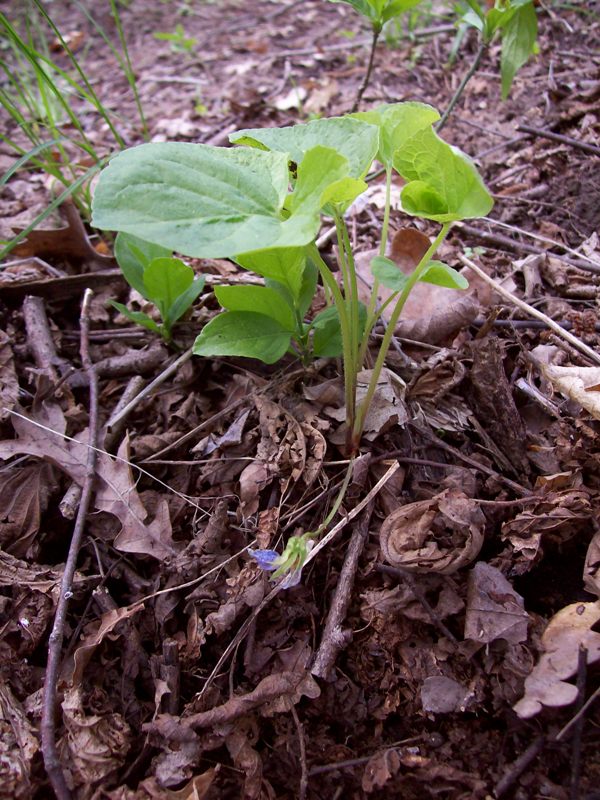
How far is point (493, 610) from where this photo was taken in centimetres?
112

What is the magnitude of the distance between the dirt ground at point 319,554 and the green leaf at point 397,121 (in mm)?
545

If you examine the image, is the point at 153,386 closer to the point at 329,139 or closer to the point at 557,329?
the point at 329,139

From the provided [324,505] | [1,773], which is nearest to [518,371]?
[324,505]

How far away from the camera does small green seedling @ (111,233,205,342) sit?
1479 millimetres

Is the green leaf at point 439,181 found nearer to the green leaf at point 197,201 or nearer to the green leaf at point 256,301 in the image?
→ the green leaf at point 197,201

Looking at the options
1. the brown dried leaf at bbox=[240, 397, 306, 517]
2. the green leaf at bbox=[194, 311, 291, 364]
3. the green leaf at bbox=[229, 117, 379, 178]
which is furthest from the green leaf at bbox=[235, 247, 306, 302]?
the brown dried leaf at bbox=[240, 397, 306, 517]

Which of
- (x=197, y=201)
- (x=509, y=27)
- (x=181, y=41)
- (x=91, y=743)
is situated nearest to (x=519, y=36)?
(x=509, y=27)

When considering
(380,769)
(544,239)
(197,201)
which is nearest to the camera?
(197,201)

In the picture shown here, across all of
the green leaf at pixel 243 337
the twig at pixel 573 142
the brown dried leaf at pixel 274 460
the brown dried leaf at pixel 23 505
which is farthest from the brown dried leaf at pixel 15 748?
the twig at pixel 573 142

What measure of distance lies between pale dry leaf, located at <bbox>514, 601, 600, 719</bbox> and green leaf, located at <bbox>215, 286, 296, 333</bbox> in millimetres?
921

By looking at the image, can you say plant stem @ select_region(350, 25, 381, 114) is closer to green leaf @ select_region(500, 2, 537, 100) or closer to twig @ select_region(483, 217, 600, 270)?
green leaf @ select_region(500, 2, 537, 100)

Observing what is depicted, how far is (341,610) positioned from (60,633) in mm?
607

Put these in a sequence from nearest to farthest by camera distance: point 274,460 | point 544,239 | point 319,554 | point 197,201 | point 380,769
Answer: point 197,201
point 380,769
point 319,554
point 274,460
point 544,239

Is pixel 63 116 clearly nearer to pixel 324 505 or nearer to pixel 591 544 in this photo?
pixel 324 505
